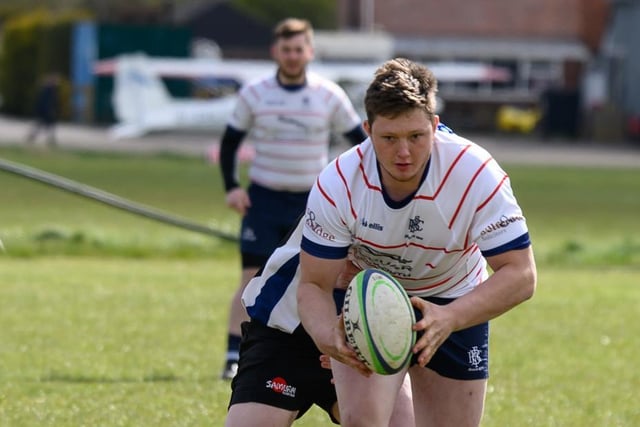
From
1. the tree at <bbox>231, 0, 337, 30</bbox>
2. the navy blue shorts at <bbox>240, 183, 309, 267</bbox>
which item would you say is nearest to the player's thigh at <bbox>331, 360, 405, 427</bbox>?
the navy blue shorts at <bbox>240, 183, 309, 267</bbox>

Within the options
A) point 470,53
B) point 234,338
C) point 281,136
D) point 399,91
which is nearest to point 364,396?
point 399,91

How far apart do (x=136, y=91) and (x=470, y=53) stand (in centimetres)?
2005

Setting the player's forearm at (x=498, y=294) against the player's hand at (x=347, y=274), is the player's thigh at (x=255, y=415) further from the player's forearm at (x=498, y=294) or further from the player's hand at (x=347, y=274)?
the player's forearm at (x=498, y=294)

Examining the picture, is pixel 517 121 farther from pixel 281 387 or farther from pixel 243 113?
pixel 281 387

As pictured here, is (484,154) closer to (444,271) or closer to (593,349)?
(444,271)

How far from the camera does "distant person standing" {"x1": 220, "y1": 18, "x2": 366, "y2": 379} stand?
9.00 meters

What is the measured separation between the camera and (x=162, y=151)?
41.8m

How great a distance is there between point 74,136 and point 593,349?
39.8m

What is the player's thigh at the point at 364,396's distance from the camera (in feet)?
16.4

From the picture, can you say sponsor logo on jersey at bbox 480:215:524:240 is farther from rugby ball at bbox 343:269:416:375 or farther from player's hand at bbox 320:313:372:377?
player's hand at bbox 320:313:372:377

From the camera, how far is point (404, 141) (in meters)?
4.65

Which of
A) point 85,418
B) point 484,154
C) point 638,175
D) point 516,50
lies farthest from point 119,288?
point 516,50

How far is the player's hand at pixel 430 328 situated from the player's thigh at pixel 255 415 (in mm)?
880

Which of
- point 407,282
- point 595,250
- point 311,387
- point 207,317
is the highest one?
point 407,282
